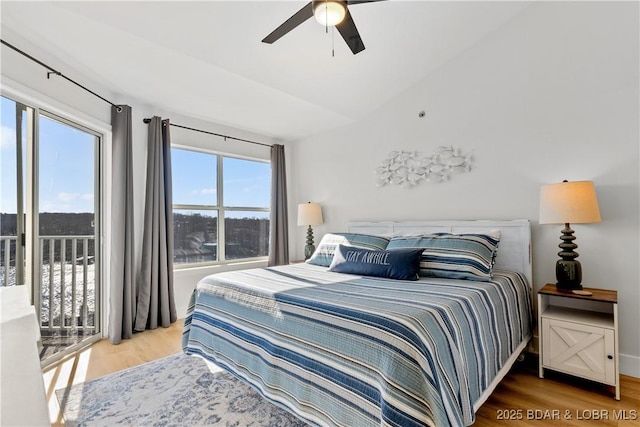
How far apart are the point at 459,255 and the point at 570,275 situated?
0.76 m

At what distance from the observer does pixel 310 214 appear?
14.2 ft

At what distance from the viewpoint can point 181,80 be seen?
296 centimetres

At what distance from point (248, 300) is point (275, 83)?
2100mm

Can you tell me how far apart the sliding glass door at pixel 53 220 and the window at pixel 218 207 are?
921mm

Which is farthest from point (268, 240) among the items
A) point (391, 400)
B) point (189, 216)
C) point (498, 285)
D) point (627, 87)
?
point (627, 87)

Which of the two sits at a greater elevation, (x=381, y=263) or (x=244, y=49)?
(x=244, y=49)

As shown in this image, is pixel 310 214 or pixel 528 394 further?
pixel 310 214

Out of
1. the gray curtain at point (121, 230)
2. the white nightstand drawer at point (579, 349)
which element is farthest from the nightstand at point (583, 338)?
the gray curtain at point (121, 230)

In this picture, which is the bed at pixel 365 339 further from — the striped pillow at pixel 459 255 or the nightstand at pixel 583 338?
the nightstand at pixel 583 338

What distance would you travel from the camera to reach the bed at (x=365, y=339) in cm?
→ 134

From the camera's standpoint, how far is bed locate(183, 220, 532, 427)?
134 centimetres

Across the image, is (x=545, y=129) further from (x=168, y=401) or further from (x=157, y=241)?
(x=157, y=241)

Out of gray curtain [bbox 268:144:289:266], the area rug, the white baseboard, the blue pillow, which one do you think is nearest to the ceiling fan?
the blue pillow

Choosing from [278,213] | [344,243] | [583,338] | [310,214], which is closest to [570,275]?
[583,338]
